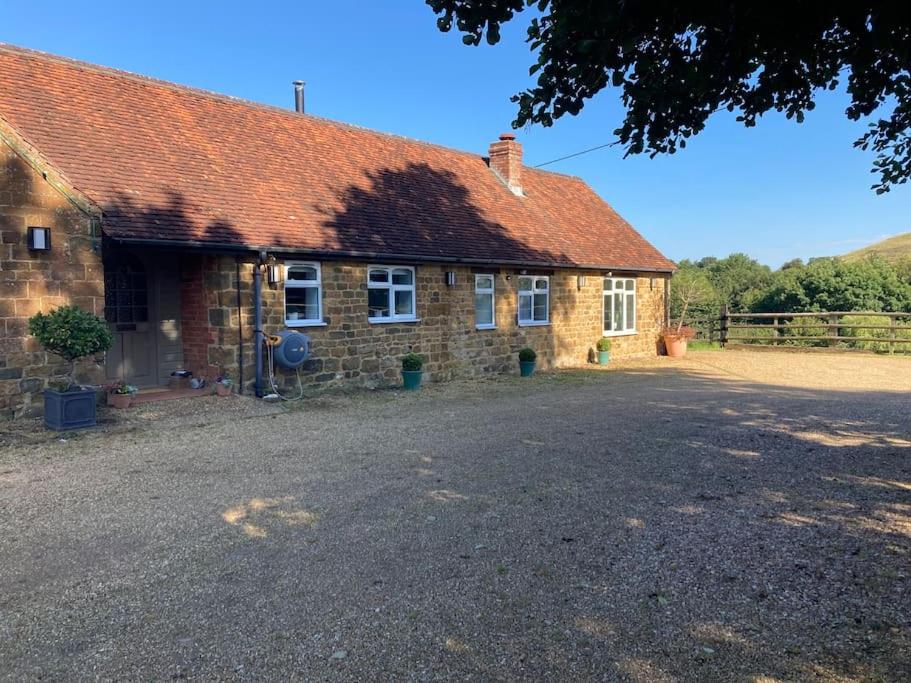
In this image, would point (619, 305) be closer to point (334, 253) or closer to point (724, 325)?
point (724, 325)

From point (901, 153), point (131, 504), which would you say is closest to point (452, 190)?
point (901, 153)

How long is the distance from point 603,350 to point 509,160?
625cm

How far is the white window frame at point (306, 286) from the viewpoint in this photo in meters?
12.0

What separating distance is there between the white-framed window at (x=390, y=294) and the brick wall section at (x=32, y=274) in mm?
5111

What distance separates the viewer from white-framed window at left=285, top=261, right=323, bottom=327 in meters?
12.1

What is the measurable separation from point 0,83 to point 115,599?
34.9 ft

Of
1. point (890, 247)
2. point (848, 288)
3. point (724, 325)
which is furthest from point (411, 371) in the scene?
point (890, 247)

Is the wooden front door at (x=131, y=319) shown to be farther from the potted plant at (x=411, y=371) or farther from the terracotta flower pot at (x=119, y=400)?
the potted plant at (x=411, y=371)

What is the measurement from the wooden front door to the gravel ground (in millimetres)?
2682

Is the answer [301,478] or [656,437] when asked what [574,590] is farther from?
[656,437]

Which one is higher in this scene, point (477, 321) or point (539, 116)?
point (539, 116)

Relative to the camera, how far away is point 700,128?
5.93 meters

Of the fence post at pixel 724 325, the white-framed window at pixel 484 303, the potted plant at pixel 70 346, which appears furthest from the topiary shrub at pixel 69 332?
the fence post at pixel 724 325

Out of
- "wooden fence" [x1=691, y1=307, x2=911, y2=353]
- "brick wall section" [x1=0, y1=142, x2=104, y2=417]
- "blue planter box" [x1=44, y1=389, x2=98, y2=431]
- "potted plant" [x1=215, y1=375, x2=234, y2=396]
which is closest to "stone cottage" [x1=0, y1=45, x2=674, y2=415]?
"brick wall section" [x1=0, y1=142, x2=104, y2=417]
